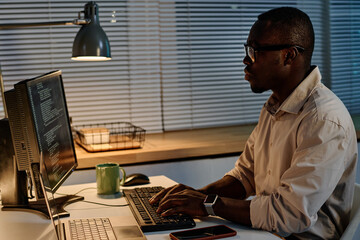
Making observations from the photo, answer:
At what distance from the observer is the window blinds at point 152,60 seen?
2.94 metres

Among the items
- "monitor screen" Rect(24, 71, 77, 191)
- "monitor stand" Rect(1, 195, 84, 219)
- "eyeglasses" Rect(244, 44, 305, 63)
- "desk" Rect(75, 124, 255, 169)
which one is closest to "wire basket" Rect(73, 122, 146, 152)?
"desk" Rect(75, 124, 255, 169)

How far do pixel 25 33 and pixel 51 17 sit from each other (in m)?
0.18

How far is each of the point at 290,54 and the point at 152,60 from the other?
166 cm

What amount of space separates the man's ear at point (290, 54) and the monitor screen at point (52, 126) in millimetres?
A: 808

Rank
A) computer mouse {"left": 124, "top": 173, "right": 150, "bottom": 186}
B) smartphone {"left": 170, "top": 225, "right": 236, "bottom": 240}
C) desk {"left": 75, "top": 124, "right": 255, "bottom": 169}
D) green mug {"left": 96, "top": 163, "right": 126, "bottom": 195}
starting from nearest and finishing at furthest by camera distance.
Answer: smartphone {"left": 170, "top": 225, "right": 236, "bottom": 240} < green mug {"left": 96, "top": 163, "right": 126, "bottom": 195} < computer mouse {"left": 124, "top": 173, "right": 150, "bottom": 186} < desk {"left": 75, "top": 124, "right": 255, "bottom": 169}

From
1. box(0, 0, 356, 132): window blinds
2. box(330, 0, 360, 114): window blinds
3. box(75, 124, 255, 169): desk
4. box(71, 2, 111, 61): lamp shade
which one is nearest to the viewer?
box(71, 2, 111, 61): lamp shade

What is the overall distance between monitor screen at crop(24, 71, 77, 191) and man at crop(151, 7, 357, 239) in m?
0.36

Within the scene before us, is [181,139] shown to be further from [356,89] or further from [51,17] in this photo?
[356,89]

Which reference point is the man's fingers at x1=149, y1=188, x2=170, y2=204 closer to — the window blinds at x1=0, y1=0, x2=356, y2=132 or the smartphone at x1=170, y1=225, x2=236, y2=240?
the smartphone at x1=170, y1=225, x2=236, y2=240

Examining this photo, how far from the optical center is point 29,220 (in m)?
1.55

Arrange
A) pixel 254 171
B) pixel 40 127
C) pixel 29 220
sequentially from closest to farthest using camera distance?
pixel 40 127 < pixel 29 220 < pixel 254 171

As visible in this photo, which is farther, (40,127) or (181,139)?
(181,139)

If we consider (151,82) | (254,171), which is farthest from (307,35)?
(151,82)

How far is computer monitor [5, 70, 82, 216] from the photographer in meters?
1.36
